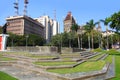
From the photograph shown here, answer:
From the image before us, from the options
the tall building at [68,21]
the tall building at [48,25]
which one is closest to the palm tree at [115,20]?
the tall building at [48,25]

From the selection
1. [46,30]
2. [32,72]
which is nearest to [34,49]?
[32,72]

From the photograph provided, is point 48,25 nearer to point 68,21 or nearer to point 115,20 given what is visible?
point 68,21

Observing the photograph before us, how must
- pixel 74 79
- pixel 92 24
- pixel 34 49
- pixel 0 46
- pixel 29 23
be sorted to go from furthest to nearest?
pixel 29 23 → pixel 92 24 → pixel 0 46 → pixel 34 49 → pixel 74 79

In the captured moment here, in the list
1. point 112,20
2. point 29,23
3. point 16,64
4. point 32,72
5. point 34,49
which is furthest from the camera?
point 29,23

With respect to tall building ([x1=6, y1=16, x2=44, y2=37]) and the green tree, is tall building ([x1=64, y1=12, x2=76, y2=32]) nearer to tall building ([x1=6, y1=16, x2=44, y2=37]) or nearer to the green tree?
tall building ([x1=6, y1=16, x2=44, y2=37])

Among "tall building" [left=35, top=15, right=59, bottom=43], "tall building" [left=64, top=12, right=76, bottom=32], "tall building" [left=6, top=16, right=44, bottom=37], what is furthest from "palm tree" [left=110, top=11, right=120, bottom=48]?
"tall building" [left=64, top=12, right=76, bottom=32]

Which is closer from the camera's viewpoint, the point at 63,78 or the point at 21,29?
the point at 63,78

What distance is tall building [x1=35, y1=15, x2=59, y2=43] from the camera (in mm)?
172750

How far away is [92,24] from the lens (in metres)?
76.8

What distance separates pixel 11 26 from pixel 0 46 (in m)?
97.7

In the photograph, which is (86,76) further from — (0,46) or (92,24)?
(92,24)

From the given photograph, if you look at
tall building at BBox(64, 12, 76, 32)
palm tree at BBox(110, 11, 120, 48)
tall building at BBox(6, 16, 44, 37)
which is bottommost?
palm tree at BBox(110, 11, 120, 48)

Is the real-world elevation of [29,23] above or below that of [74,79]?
above

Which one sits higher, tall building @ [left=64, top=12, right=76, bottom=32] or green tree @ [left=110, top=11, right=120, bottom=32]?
tall building @ [left=64, top=12, right=76, bottom=32]
